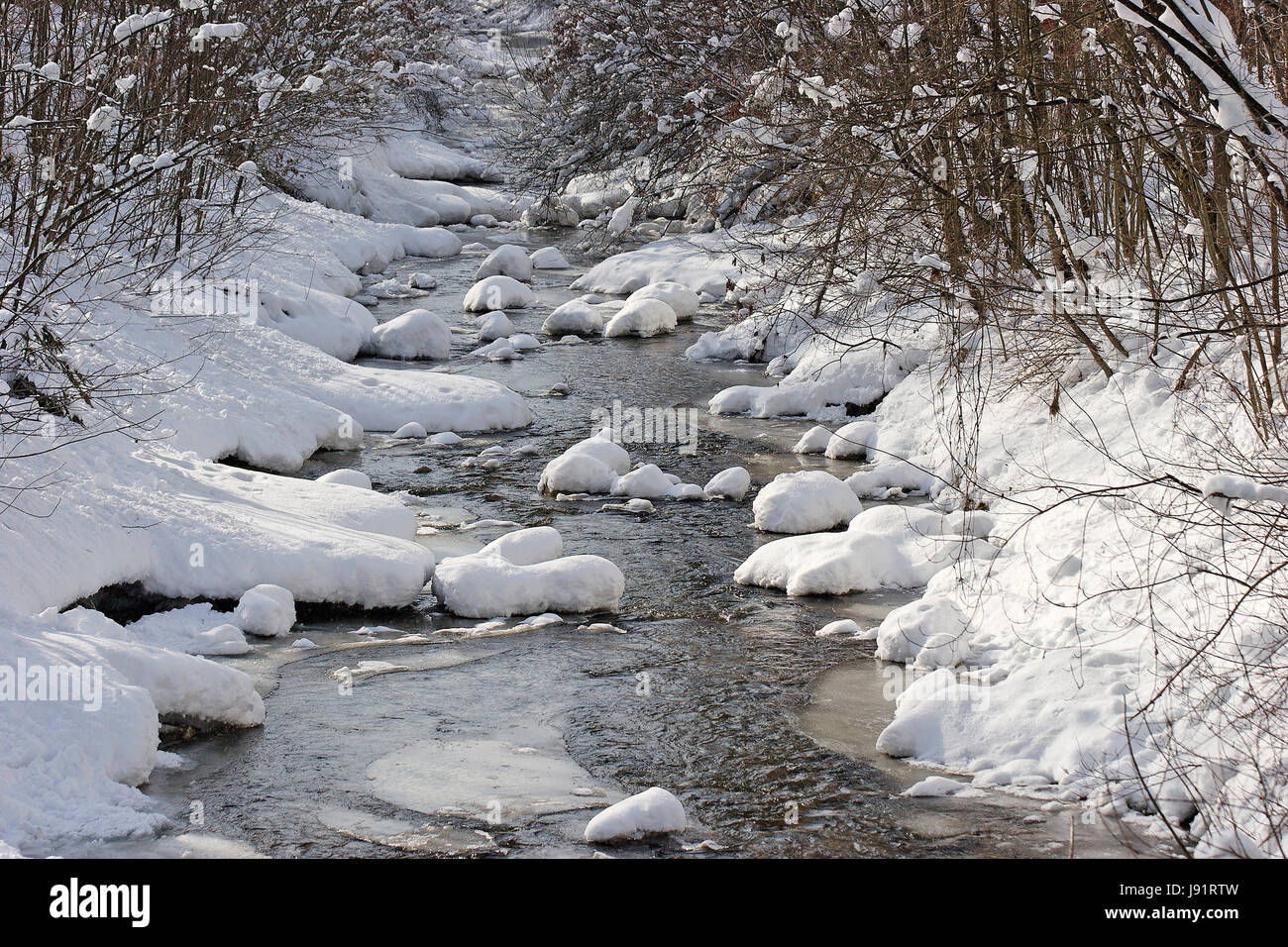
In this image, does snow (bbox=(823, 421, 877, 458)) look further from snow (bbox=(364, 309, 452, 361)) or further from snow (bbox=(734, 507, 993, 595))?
snow (bbox=(364, 309, 452, 361))

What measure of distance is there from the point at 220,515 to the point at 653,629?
322 cm

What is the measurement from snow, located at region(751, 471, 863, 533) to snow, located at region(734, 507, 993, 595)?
705mm

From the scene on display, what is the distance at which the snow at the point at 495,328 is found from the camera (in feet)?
56.8

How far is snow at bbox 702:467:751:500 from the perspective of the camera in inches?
452

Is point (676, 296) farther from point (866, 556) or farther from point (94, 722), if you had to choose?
point (94, 722)

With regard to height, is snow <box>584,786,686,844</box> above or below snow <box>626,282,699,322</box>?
below

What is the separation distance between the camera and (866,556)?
9.41 meters

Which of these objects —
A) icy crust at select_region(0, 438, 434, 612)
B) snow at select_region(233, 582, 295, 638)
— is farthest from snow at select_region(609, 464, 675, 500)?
snow at select_region(233, 582, 295, 638)

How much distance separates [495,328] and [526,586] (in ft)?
30.0

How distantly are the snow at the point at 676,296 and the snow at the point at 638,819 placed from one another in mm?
13486

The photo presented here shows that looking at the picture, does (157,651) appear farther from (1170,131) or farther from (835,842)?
(1170,131)

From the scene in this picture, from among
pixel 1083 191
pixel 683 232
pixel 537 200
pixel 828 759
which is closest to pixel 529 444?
pixel 1083 191

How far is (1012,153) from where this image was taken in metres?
7.96

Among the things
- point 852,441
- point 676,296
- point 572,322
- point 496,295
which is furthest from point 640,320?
point 852,441
